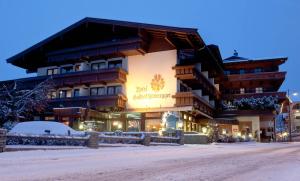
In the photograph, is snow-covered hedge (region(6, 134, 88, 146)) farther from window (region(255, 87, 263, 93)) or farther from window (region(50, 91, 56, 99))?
window (region(255, 87, 263, 93))

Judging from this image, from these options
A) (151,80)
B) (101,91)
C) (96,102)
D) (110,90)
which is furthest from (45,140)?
(101,91)

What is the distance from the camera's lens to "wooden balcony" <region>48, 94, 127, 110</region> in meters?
35.2

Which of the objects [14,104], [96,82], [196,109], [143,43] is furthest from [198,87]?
[14,104]

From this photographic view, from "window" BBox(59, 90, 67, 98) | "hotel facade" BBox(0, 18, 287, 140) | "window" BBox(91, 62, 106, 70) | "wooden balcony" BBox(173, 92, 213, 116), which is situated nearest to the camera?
"wooden balcony" BBox(173, 92, 213, 116)

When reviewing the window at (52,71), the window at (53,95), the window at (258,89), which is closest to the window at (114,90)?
the window at (53,95)

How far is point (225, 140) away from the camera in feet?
118

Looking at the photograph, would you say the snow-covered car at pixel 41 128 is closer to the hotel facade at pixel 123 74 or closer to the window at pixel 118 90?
the hotel facade at pixel 123 74

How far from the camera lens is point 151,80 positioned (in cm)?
3559

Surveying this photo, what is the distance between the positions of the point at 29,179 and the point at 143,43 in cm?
2894

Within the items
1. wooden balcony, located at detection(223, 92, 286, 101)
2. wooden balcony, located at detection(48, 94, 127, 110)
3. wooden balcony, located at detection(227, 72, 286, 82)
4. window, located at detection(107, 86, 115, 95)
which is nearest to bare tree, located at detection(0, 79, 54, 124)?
wooden balcony, located at detection(48, 94, 127, 110)

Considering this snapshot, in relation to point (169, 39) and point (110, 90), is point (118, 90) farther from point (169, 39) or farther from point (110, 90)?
point (169, 39)

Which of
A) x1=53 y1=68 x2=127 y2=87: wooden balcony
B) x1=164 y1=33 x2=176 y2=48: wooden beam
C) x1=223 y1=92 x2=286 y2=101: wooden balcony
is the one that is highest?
x1=164 y1=33 x2=176 y2=48: wooden beam

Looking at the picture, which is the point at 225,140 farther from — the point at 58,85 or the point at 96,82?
the point at 58,85

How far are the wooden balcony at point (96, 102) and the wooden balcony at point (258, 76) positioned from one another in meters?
21.3
